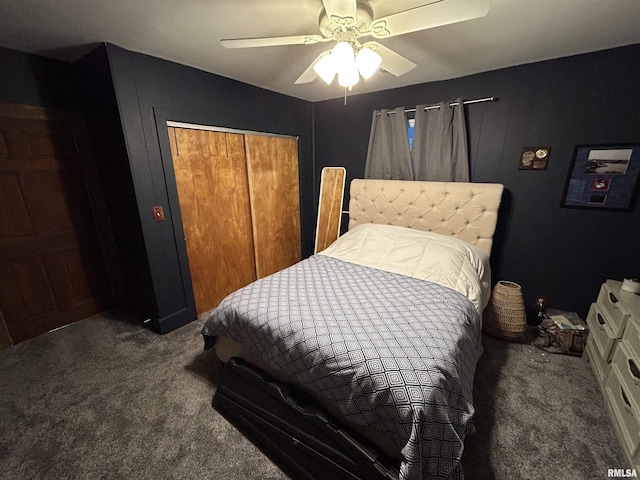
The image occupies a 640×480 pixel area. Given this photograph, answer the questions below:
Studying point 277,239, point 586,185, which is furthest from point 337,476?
point 586,185

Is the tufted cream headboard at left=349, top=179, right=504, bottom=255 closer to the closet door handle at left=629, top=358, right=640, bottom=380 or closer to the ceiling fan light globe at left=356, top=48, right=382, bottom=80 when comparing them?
the closet door handle at left=629, top=358, right=640, bottom=380

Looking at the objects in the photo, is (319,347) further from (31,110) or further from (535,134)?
(31,110)

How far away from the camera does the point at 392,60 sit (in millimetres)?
1455

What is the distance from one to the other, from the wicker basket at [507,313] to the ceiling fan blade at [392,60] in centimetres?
191

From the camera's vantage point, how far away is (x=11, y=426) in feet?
4.86

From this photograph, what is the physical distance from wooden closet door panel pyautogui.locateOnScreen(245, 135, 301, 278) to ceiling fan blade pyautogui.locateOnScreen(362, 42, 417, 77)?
61.2 inches

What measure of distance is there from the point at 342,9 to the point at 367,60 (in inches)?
10.2

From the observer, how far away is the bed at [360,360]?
100cm

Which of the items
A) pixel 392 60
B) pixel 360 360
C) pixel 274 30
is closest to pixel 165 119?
pixel 274 30

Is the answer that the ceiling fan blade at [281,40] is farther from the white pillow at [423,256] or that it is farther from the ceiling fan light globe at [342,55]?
the white pillow at [423,256]

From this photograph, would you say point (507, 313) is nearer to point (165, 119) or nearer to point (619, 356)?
point (619, 356)

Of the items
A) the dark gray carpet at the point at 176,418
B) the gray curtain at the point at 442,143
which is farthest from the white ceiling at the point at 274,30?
the dark gray carpet at the point at 176,418

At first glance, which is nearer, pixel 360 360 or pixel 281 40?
pixel 360 360

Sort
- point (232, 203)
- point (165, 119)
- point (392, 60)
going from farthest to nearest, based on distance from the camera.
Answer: point (232, 203) → point (165, 119) → point (392, 60)
